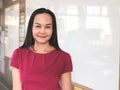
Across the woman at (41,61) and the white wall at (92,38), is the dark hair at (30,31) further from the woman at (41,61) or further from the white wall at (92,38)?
the white wall at (92,38)

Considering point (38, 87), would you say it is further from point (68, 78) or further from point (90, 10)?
point (90, 10)

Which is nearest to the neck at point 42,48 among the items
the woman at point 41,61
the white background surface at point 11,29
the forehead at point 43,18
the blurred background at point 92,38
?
the woman at point 41,61

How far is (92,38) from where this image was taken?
5.62ft

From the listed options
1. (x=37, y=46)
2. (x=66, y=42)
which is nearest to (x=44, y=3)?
(x=66, y=42)

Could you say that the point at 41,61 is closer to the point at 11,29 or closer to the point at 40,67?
the point at 40,67

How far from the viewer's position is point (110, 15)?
1.53 metres

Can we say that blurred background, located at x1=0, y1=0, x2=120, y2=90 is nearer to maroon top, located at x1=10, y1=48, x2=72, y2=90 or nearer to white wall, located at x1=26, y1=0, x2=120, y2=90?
white wall, located at x1=26, y1=0, x2=120, y2=90

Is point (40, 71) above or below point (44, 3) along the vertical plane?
below

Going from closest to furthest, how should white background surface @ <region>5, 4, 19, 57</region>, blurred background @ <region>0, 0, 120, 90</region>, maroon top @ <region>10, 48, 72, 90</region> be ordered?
maroon top @ <region>10, 48, 72, 90</region> → blurred background @ <region>0, 0, 120, 90</region> → white background surface @ <region>5, 4, 19, 57</region>

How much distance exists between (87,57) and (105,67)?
0.22 m

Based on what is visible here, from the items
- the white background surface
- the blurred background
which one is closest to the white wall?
the blurred background

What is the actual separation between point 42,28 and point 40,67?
187 millimetres

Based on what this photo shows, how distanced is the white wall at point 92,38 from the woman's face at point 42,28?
0.53 meters

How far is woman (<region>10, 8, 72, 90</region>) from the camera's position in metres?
1.12
